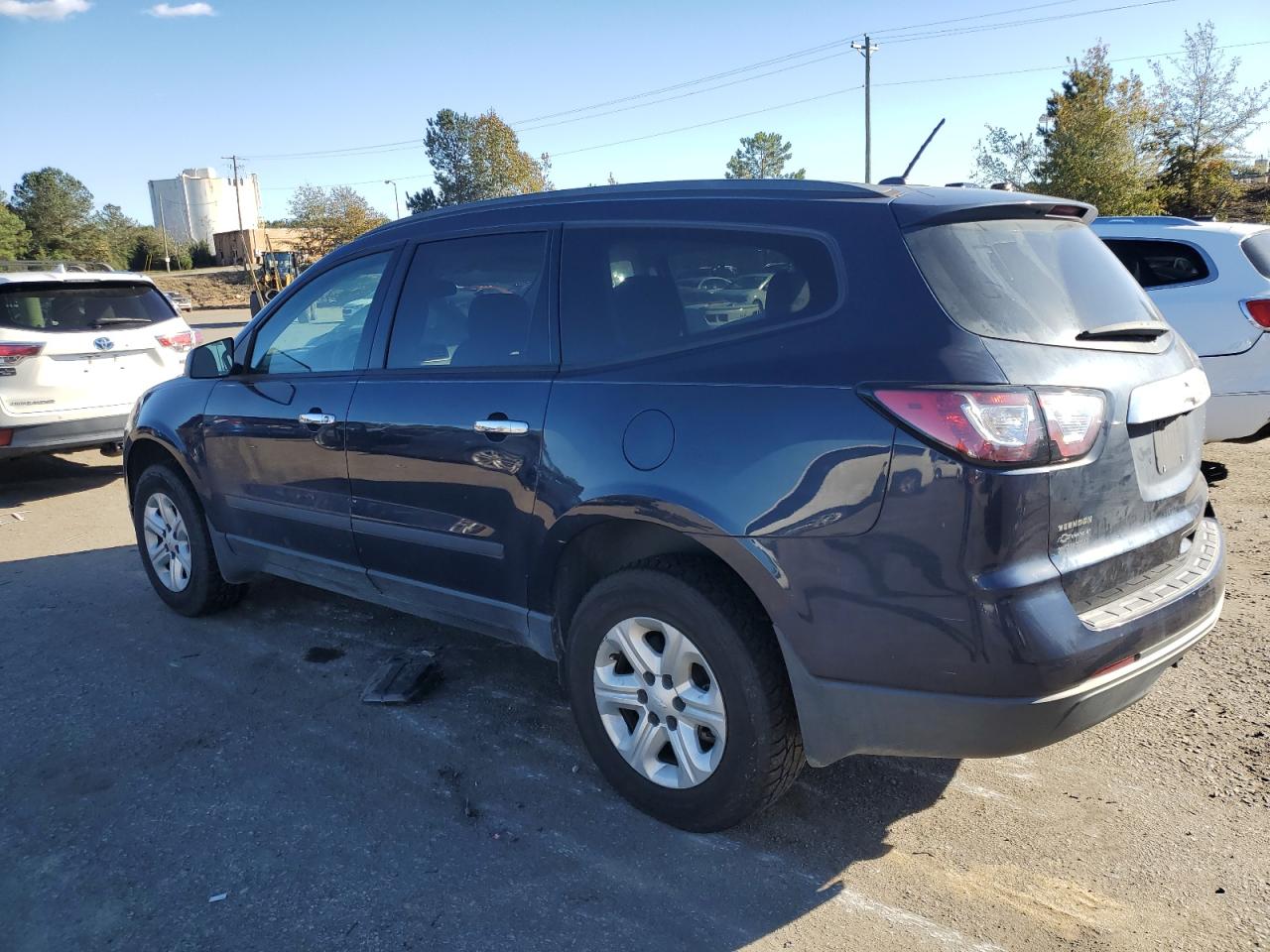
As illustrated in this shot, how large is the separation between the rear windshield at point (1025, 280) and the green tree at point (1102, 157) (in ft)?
90.9

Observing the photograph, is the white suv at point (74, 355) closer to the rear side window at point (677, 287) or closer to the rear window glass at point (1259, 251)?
the rear side window at point (677, 287)

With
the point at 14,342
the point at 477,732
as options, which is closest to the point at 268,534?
the point at 477,732

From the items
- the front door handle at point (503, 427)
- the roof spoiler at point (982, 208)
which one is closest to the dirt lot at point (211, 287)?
the front door handle at point (503, 427)

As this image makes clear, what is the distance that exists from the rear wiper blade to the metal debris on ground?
2.83 metres

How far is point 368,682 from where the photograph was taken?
4.11 m

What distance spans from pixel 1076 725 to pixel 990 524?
2.08ft

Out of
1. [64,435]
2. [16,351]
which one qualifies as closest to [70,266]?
[16,351]

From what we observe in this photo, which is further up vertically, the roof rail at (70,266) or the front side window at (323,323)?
the roof rail at (70,266)

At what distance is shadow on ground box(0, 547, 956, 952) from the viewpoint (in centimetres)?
259

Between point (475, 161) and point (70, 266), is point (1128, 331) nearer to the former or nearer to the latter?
point (70, 266)

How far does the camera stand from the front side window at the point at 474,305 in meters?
3.38

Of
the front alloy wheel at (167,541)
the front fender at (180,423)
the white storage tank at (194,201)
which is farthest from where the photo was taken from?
the white storage tank at (194,201)

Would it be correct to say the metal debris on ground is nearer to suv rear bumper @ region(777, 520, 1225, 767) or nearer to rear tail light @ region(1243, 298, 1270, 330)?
suv rear bumper @ region(777, 520, 1225, 767)

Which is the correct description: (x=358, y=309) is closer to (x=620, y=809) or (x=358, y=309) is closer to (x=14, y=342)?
(x=620, y=809)
